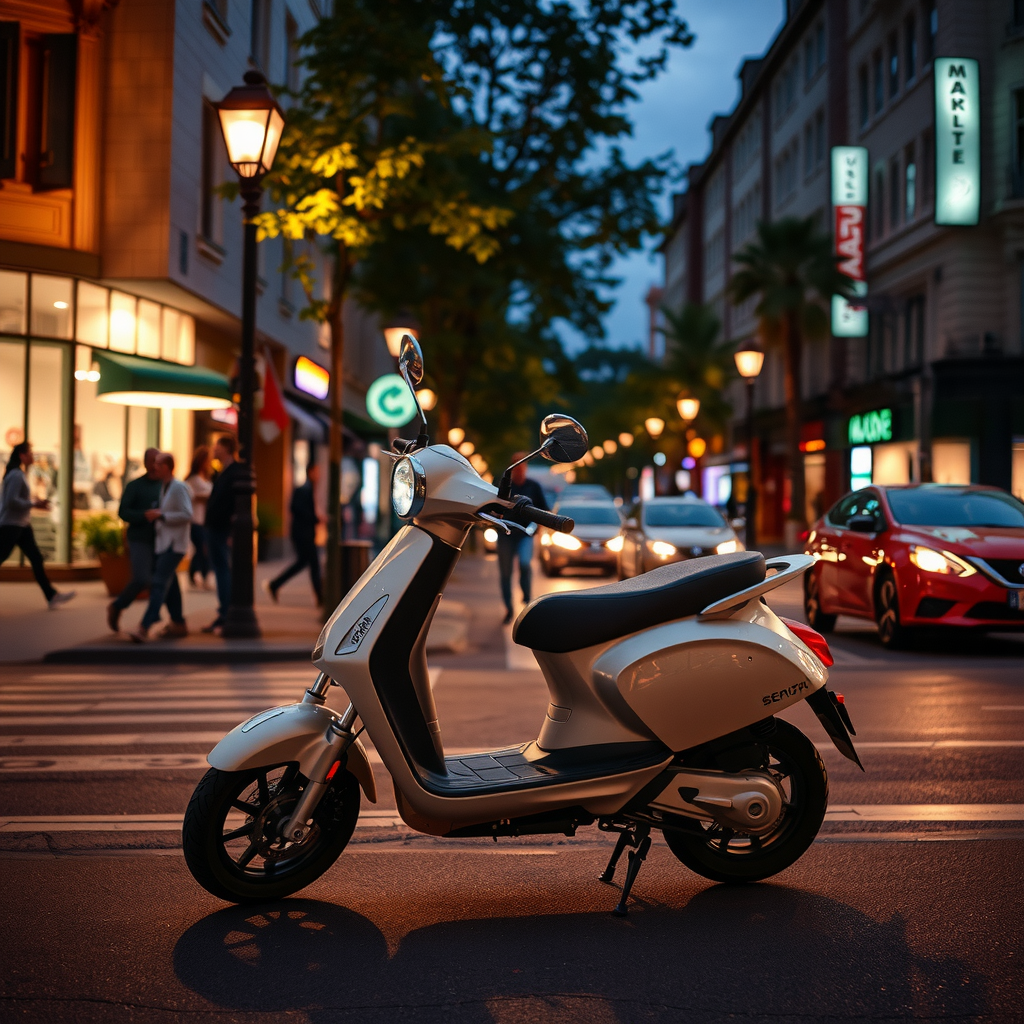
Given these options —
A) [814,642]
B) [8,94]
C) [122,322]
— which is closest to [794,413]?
[122,322]

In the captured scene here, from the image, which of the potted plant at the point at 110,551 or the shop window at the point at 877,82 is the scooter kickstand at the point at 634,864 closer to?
the potted plant at the point at 110,551

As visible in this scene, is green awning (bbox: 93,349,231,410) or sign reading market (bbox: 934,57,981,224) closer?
green awning (bbox: 93,349,231,410)

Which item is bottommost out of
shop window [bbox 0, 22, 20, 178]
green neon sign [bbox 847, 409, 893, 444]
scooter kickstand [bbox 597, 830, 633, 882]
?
scooter kickstand [bbox 597, 830, 633, 882]

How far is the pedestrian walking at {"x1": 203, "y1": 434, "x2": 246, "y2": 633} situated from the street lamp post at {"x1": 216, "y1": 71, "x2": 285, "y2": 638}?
311 mm

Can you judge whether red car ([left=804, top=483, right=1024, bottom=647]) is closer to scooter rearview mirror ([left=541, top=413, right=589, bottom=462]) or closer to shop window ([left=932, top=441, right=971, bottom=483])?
scooter rearview mirror ([left=541, top=413, right=589, bottom=462])

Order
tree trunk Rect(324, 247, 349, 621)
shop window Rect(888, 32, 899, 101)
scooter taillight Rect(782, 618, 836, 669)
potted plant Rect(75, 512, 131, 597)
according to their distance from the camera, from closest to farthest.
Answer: scooter taillight Rect(782, 618, 836, 669) → tree trunk Rect(324, 247, 349, 621) → potted plant Rect(75, 512, 131, 597) → shop window Rect(888, 32, 899, 101)

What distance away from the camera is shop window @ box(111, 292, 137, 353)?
19594mm

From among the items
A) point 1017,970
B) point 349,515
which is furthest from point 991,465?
point 1017,970

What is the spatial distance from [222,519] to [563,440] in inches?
382

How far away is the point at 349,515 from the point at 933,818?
19.3 meters

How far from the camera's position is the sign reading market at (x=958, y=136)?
97.6 feet

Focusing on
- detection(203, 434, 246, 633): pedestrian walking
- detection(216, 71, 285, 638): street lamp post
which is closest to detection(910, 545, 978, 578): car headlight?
detection(216, 71, 285, 638): street lamp post

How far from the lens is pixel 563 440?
12.6ft

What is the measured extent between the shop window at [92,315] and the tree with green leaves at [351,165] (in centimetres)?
548
